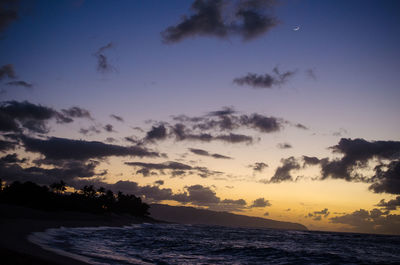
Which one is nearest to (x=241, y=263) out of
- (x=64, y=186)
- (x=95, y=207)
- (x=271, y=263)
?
(x=271, y=263)

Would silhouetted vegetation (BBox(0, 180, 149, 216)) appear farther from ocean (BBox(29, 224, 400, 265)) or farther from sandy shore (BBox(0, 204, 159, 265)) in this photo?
ocean (BBox(29, 224, 400, 265))

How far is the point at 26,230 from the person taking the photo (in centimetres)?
3306

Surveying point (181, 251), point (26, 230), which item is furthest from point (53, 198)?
point (181, 251)

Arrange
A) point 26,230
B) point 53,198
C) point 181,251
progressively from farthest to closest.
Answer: point 53,198, point 26,230, point 181,251

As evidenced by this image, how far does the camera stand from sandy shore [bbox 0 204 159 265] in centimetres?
1353

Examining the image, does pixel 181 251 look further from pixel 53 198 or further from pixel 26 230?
pixel 53 198

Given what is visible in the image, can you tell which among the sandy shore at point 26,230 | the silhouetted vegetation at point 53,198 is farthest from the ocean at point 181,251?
the silhouetted vegetation at point 53,198

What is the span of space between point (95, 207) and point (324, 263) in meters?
132

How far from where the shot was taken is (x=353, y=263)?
1179 inches

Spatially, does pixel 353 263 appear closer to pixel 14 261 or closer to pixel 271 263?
pixel 271 263

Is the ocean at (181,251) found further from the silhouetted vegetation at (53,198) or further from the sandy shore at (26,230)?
the silhouetted vegetation at (53,198)

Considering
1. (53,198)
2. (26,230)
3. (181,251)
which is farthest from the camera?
(53,198)

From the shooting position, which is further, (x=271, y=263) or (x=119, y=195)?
(x=119, y=195)

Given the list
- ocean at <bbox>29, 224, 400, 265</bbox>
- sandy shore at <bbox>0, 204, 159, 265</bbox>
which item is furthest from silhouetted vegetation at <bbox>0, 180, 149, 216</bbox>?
ocean at <bbox>29, 224, 400, 265</bbox>
